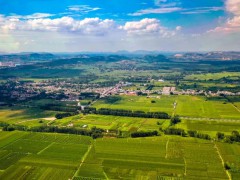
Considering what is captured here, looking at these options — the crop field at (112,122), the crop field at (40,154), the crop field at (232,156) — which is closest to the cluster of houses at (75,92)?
the crop field at (112,122)

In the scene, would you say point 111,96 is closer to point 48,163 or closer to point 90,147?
point 90,147

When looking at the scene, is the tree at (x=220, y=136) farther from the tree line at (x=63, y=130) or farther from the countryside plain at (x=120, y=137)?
the tree line at (x=63, y=130)

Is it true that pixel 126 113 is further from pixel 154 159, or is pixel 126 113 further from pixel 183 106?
pixel 154 159

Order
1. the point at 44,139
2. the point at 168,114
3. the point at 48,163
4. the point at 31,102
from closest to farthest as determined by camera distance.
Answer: the point at 48,163 → the point at 44,139 → the point at 168,114 → the point at 31,102

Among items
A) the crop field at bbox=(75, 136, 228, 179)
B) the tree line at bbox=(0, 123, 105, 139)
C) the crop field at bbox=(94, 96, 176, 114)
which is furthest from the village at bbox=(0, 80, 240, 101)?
Result: the crop field at bbox=(75, 136, 228, 179)

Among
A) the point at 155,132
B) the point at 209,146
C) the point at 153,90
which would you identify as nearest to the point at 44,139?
the point at 155,132

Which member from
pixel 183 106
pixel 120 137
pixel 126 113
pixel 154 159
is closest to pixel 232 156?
pixel 154 159

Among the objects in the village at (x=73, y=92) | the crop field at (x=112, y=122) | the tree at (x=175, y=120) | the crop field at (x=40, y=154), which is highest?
the village at (x=73, y=92)
